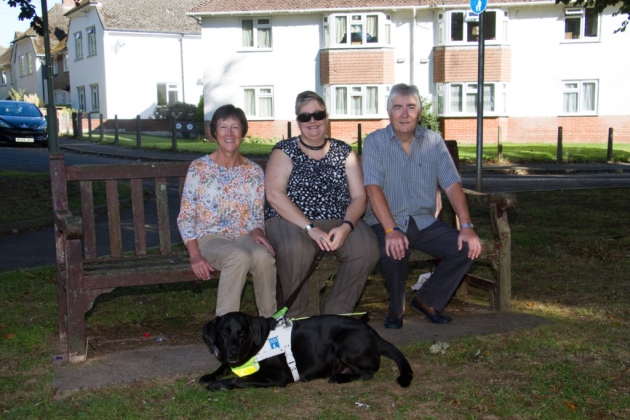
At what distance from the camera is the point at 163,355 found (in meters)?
4.23

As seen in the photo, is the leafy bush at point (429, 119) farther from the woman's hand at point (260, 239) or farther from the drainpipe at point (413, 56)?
the woman's hand at point (260, 239)

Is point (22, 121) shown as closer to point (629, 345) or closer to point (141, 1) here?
point (141, 1)

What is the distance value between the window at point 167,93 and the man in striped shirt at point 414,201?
33689 mm

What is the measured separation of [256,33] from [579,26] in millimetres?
12357

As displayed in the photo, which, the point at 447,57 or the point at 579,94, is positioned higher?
the point at 447,57

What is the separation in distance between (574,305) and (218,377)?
2.77m

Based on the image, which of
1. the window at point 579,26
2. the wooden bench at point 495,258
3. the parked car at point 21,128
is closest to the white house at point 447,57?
the window at point 579,26

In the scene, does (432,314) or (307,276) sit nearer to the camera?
(307,276)

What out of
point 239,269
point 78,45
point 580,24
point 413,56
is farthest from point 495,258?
point 78,45

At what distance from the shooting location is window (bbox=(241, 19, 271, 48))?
94.1 ft

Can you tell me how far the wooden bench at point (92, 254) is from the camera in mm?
4047

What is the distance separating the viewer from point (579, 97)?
2784 cm

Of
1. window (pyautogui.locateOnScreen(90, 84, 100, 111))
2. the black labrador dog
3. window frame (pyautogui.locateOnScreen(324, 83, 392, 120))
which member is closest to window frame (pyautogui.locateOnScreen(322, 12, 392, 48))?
window frame (pyautogui.locateOnScreen(324, 83, 392, 120))

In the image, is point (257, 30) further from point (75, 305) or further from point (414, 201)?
point (75, 305)
